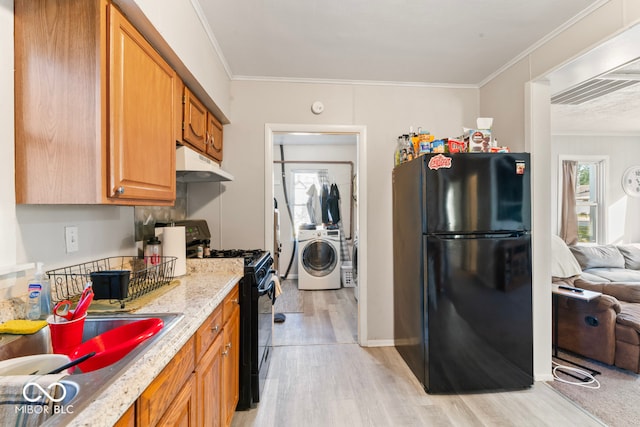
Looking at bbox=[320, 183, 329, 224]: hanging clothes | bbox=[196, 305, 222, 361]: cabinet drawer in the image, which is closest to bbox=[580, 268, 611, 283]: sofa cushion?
bbox=[320, 183, 329, 224]: hanging clothes

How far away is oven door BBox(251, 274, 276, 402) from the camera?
77.1 inches

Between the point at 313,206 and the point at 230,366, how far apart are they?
368 cm

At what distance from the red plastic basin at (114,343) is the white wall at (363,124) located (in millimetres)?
1677

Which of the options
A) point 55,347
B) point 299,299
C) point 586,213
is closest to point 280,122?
point 55,347

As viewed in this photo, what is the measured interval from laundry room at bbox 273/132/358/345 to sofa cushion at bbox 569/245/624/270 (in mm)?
2801

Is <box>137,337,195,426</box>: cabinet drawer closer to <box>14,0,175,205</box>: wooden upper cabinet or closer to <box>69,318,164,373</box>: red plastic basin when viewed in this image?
<box>69,318,164,373</box>: red plastic basin

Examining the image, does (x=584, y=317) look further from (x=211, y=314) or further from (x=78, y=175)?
(x=78, y=175)

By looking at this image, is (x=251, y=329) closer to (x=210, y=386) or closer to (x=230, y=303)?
(x=230, y=303)

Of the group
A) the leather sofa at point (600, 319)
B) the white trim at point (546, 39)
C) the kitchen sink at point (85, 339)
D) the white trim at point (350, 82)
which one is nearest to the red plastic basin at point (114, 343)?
the kitchen sink at point (85, 339)

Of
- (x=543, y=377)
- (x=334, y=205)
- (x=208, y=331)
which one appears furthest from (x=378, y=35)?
(x=334, y=205)

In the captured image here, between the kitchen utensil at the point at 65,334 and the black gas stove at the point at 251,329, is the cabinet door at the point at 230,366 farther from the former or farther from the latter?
the kitchen utensil at the point at 65,334

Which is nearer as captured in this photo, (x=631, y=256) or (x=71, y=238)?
(x=71, y=238)

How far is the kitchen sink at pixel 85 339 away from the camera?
61 cm

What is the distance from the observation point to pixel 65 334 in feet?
3.03
